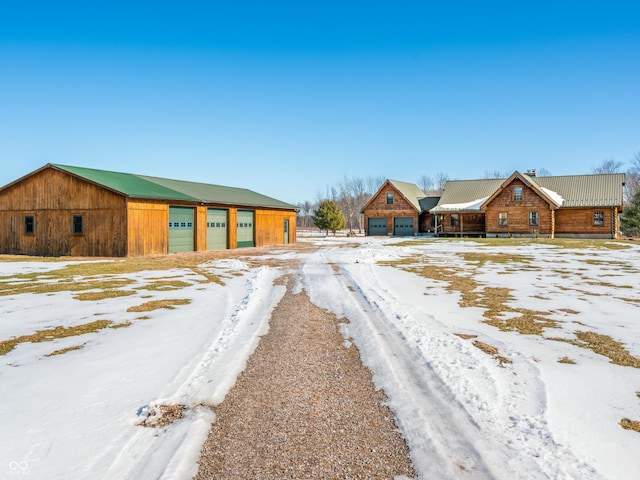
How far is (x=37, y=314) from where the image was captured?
8.90m

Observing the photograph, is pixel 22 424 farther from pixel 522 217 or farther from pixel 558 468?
pixel 522 217

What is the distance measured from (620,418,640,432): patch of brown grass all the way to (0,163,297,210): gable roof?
77.5ft

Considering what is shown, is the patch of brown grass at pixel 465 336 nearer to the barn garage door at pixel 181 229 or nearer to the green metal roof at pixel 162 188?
the green metal roof at pixel 162 188

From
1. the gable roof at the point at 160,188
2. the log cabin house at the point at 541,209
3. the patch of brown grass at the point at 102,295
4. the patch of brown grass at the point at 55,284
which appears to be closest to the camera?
→ the patch of brown grass at the point at 102,295

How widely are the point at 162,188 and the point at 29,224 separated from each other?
865 cm

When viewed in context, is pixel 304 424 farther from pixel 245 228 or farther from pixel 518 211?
pixel 518 211

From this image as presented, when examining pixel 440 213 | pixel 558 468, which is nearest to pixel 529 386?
pixel 558 468

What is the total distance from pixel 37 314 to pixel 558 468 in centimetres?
1004

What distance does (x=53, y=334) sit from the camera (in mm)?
7375

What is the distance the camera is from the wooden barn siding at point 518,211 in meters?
39.1

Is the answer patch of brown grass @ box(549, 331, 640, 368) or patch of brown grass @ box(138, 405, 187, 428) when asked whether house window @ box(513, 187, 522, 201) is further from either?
patch of brown grass @ box(138, 405, 187, 428)

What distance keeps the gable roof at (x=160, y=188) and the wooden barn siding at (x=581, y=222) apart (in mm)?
28097

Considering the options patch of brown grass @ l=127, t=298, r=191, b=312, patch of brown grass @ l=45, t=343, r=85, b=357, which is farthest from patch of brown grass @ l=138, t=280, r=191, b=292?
patch of brown grass @ l=45, t=343, r=85, b=357

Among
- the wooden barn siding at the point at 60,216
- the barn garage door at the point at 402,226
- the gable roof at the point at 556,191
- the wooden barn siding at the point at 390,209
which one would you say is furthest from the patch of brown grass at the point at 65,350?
the wooden barn siding at the point at 390,209
